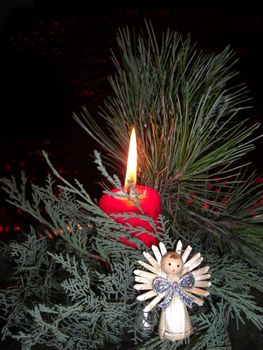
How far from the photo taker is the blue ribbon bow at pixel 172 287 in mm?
436

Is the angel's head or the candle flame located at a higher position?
the candle flame

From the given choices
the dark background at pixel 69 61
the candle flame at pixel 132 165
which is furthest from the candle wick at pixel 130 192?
the dark background at pixel 69 61

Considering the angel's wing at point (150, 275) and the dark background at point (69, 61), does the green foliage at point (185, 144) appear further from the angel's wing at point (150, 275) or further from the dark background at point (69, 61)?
the dark background at point (69, 61)

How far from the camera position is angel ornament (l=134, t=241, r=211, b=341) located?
0.43 meters

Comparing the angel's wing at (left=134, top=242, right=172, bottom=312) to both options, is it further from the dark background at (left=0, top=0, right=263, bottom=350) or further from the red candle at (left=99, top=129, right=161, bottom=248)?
the dark background at (left=0, top=0, right=263, bottom=350)

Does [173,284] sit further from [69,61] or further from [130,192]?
[69,61]

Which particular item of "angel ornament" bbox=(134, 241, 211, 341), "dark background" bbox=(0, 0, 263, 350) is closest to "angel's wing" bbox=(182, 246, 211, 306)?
"angel ornament" bbox=(134, 241, 211, 341)

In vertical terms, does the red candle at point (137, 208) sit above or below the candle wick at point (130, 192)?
below

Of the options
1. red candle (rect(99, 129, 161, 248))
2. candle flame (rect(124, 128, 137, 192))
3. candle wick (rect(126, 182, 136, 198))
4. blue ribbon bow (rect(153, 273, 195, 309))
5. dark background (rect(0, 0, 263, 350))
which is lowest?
blue ribbon bow (rect(153, 273, 195, 309))

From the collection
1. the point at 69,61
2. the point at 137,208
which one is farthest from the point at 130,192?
the point at 69,61

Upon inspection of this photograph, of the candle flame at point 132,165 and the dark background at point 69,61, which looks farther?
the dark background at point 69,61

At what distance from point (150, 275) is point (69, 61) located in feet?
3.41

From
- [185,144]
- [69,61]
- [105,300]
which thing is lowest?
[105,300]

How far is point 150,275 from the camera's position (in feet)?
1.43
